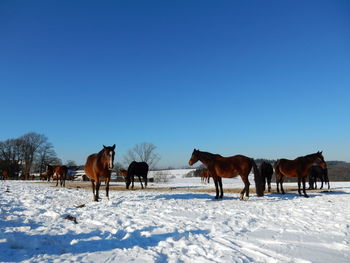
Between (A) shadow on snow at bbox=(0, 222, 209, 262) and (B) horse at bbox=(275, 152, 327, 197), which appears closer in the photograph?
(A) shadow on snow at bbox=(0, 222, 209, 262)

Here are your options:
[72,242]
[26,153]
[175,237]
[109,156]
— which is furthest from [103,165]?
[26,153]

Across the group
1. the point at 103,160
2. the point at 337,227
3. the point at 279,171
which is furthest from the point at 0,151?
the point at 337,227

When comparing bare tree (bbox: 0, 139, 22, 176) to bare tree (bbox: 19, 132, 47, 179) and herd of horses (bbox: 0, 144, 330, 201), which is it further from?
herd of horses (bbox: 0, 144, 330, 201)

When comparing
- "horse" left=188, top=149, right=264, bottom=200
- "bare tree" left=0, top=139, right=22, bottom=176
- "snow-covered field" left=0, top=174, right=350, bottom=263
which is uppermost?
"bare tree" left=0, top=139, right=22, bottom=176

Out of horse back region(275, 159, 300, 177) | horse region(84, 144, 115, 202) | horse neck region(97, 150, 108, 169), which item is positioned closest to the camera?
horse region(84, 144, 115, 202)

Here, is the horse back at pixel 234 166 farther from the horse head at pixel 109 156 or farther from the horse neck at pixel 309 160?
the horse head at pixel 109 156

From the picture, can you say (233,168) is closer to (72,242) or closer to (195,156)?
(195,156)

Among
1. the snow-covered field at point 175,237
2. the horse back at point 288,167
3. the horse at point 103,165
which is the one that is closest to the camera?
the snow-covered field at point 175,237

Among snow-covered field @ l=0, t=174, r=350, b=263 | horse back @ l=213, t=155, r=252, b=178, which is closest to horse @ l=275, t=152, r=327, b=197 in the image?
horse back @ l=213, t=155, r=252, b=178

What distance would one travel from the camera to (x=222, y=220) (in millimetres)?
5844

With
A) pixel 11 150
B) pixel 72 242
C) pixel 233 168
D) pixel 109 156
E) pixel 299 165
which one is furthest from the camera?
pixel 11 150

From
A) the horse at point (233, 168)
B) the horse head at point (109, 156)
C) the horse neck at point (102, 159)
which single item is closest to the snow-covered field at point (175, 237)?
the horse head at point (109, 156)

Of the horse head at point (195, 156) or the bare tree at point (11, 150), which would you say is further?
the bare tree at point (11, 150)

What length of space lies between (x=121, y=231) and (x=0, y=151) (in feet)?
236
